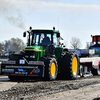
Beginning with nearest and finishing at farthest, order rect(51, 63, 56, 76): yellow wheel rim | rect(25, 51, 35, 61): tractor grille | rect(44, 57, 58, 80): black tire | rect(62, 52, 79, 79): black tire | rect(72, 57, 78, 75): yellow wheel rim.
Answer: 1. rect(44, 57, 58, 80): black tire
2. rect(51, 63, 56, 76): yellow wheel rim
3. rect(25, 51, 35, 61): tractor grille
4. rect(62, 52, 79, 79): black tire
5. rect(72, 57, 78, 75): yellow wheel rim

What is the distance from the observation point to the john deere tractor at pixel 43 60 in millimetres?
14469

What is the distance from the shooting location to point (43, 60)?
14617 millimetres

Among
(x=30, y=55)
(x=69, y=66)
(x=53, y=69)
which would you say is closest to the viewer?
(x=53, y=69)

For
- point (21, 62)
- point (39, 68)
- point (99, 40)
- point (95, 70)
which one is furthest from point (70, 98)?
point (99, 40)

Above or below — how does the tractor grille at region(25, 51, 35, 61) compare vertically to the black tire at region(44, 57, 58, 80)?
above

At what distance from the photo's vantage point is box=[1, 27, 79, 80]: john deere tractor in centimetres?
1447

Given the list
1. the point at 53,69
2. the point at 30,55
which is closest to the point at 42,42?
the point at 30,55

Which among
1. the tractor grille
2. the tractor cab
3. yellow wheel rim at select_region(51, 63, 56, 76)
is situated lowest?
yellow wheel rim at select_region(51, 63, 56, 76)

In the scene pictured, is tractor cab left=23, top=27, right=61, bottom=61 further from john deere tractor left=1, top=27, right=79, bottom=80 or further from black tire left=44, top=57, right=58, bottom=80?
black tire left=44, top=57, right=58, bottom=80

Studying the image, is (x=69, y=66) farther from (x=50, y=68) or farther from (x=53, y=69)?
(x=50, y=68)

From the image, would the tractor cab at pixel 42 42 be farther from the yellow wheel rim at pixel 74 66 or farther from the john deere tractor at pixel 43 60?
the yellow wheel rim at pixel 74 66

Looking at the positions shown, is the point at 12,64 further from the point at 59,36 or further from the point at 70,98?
the point at 70,98

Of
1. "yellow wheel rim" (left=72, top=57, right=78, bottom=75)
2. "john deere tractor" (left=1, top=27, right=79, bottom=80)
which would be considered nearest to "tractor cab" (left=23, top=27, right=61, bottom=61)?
"john deere tractor" (left=1, top=27, right=79, bottom=80)

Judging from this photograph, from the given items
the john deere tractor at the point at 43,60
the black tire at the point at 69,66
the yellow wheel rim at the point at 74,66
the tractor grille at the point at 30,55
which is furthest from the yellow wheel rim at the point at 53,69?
the yellow wheel rim at the point at 74,66
